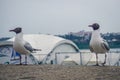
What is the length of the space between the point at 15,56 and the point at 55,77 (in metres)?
37.5

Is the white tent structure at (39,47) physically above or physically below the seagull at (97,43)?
below

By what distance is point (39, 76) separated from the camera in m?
9.20

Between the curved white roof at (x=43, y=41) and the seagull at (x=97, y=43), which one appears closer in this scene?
the seagull at (x=97, y=43)

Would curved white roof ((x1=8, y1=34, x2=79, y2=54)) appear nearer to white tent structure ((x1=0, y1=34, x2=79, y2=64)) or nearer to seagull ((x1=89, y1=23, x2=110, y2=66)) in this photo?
white tent structure ((x1=0, y1=34, x2=79, y2=64))

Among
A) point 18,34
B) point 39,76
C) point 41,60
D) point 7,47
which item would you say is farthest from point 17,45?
point 7,47

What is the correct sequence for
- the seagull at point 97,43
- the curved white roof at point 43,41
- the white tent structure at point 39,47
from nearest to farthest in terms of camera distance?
the seagull at point 97,43 < the white tent structure at point 39,47 < the curved white roof at point 43,41

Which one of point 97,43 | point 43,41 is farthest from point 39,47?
point 97,43

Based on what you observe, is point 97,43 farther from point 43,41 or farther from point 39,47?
point 43,41

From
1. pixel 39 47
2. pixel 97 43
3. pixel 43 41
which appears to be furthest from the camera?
pixel 43 41

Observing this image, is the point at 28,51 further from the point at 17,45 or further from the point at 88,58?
the point at 88,58

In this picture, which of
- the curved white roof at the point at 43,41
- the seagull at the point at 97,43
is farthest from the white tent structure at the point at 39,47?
the seagull at the point at 97,43

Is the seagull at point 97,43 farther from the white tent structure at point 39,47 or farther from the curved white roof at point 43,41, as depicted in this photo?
the curved white roof at point 43,41

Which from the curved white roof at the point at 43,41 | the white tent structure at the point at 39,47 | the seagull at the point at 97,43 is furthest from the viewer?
the curved white roof at the point at 43,41

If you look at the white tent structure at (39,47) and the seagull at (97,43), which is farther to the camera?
the white tent structure at (39,47)
